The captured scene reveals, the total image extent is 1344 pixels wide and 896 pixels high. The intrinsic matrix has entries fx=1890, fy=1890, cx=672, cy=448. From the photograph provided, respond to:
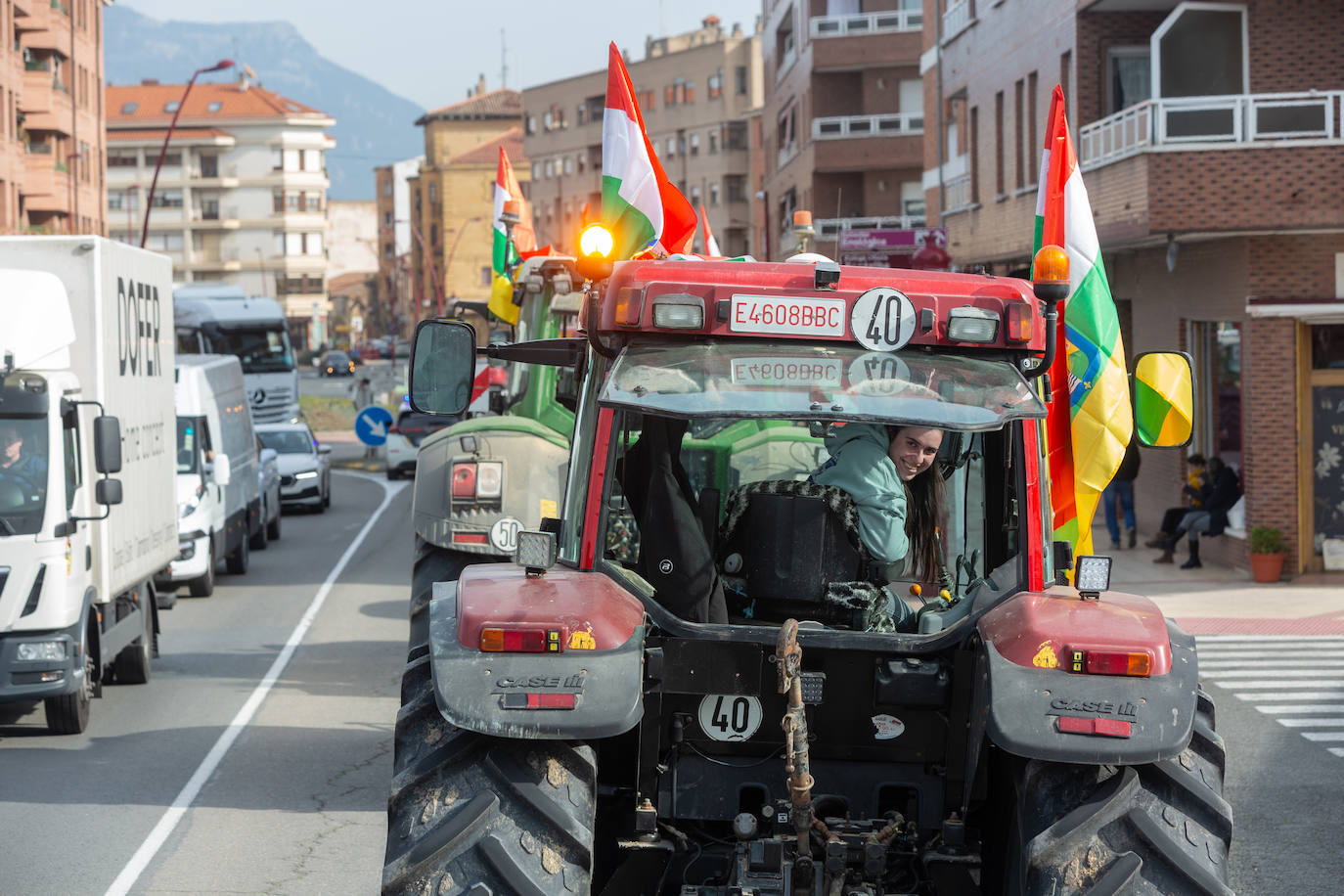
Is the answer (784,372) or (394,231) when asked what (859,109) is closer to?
(784,372)

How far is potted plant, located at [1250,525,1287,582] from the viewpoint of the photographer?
21.6 m

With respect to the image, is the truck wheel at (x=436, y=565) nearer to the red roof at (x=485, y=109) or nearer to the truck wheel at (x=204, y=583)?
the truck wheel at (x=204, y=583)

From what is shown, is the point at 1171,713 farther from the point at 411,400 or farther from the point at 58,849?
the point at 58,849

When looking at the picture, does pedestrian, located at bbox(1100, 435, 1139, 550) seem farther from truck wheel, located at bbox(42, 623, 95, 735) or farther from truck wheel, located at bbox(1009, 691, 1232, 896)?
truck wheel, located at bbox(1009, 691, 1232, 896)

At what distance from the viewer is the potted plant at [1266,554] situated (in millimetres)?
21609

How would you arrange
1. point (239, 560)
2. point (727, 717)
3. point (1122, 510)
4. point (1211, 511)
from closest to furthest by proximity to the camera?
point (727, 717) → point (1211, 511) → point (239, 560) → point (1122, 510)

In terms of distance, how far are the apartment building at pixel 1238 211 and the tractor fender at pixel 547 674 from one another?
59.5 feet

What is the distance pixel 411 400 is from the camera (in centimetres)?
668

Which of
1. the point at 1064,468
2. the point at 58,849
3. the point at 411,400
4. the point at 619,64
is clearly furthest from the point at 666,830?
Answer: the point at 619,64

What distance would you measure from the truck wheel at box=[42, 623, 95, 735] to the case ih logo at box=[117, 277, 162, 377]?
2.44m

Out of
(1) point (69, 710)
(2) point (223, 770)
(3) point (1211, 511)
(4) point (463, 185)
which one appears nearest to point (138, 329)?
(1) point (69, 710)

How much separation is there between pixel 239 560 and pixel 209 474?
2.27 m

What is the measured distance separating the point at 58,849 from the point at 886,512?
17.6ft

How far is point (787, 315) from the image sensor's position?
16.9 feet
